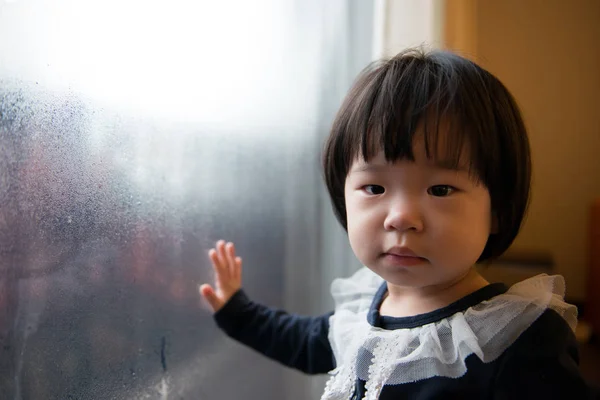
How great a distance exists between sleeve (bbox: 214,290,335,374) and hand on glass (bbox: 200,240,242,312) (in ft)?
0.04

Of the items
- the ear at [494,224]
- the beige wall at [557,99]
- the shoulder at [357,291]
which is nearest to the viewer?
the ear at [494,224]

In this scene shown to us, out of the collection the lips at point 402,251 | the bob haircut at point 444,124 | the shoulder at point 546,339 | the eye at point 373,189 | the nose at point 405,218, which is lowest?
the shoulder at point 546,339

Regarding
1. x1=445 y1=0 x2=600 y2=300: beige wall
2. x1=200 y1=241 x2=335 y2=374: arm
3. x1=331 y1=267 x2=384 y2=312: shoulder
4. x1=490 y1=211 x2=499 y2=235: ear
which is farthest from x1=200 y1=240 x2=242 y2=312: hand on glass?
x1=445 y1=0 x2=600 y2=300: beige wall

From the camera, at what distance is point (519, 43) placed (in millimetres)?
2025

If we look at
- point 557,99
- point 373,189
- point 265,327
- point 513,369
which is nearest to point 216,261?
point 265,327

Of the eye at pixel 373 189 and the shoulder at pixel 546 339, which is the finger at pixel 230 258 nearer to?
the eye at pixel 373 189

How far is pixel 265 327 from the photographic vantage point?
0.80m

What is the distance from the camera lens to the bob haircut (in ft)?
1.88

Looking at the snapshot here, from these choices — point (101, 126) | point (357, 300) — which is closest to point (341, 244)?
point (357, 300)

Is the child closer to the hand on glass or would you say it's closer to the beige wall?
the hand on glass

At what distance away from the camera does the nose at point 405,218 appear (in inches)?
22.4

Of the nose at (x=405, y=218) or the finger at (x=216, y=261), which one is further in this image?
the finger at (x=216, y=261)

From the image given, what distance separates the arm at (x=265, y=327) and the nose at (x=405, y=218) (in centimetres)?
27

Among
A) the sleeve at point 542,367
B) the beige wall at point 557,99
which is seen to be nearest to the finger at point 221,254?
the sleeve at point 542,367
